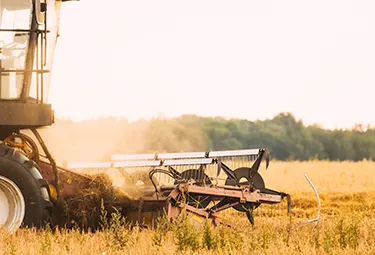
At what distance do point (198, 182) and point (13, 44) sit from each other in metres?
2.57

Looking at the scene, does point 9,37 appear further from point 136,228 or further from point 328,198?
point 328,198

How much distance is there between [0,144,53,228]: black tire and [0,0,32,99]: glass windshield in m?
0.64

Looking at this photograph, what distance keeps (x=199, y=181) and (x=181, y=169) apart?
26.0 inches

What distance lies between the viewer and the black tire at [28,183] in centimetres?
852

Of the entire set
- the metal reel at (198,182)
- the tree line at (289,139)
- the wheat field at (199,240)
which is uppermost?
the tree line at (289,139)

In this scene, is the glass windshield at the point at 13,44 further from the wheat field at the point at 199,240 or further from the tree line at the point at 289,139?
the tree line at the point at 289,139

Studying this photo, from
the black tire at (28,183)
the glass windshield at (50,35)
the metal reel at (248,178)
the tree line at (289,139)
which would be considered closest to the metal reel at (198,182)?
the metal reel at (248,178)

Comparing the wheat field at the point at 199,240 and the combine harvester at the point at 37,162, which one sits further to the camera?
the combine harvester at the point at 37,162

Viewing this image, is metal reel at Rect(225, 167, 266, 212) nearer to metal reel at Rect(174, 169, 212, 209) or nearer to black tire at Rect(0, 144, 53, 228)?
metal reel at Rect(174, 169, 212, 209)

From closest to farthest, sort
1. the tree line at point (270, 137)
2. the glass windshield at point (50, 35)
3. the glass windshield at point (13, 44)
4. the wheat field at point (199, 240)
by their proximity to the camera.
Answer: the wheat field at point (199, 240) < the glass windshield at point (13, 44) < the glass windshield at point (50, 35) < the tree line at point (270, 137)

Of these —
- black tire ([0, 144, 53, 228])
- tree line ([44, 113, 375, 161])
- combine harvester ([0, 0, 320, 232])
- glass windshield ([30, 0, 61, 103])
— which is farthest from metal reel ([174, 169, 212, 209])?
tree line ([44, 113, 375, 161])

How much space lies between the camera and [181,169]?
9953 mm

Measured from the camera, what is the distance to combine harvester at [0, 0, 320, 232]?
337 inches

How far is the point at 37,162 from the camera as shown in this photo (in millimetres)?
9023
